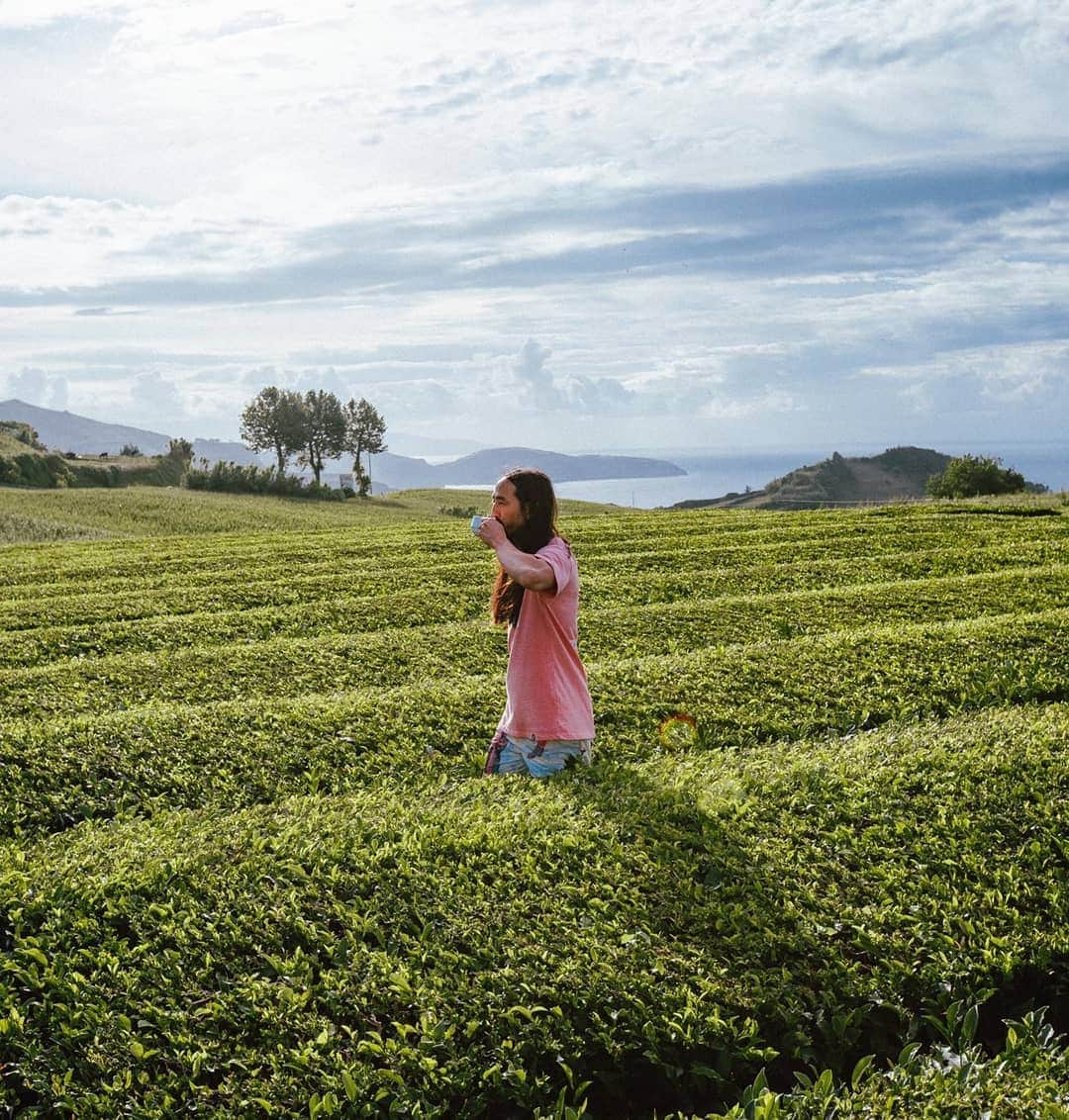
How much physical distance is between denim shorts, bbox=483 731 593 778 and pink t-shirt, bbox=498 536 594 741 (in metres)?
0.13

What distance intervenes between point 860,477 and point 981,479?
73.7 m

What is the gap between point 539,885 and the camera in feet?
17.2

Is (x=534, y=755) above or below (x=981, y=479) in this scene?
below

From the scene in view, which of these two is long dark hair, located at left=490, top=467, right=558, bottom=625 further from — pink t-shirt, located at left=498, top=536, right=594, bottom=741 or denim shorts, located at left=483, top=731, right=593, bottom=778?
denim shorts, located at left=483, top=731, right=593, bottom=778

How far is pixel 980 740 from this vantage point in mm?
7238

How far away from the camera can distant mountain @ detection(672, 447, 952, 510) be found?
329 ft

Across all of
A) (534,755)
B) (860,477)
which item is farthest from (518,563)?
(860,477)

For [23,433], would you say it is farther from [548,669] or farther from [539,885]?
[539,885]

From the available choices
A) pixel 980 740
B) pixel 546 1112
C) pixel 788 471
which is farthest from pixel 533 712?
pixel 788 471

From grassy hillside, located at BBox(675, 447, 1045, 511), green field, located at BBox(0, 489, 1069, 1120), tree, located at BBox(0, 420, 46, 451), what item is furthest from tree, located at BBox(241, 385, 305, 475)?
green field, located at BBox(0, 489, 1069, 1120)

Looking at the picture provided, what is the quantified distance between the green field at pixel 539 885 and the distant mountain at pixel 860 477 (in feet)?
262

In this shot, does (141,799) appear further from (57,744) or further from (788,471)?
(788,471)

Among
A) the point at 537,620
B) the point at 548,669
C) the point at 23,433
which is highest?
the point at 23,433

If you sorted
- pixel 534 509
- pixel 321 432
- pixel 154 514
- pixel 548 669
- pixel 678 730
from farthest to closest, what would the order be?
pixel 321 432 < pixel 154 514 < pixel 678 730 < pixel 548 669 < pixel 534 509
